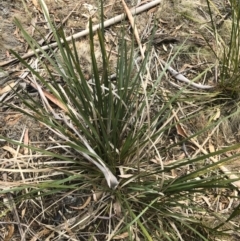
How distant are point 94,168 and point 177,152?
11.7 inches

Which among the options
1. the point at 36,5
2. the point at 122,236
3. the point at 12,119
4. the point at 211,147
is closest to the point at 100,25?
the point at 36,5

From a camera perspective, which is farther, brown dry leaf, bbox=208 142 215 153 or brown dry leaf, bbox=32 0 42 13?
brown dry leaf, bbox=32 0 42 13

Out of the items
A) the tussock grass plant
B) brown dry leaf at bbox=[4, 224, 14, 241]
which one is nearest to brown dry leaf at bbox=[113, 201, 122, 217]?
the tussock grass plant

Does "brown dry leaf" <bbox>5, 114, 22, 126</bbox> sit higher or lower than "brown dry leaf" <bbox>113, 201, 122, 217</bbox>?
higher

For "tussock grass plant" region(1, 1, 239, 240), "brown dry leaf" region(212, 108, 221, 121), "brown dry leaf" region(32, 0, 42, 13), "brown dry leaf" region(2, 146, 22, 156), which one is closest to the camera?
"tussock grass plant" region(1, 1, 239, 240)

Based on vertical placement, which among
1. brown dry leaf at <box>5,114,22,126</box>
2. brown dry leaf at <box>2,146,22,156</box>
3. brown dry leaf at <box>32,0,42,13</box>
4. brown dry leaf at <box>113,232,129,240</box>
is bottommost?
brown dry leaf at <box>113,232,129,240</box>

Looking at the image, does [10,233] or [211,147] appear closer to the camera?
→ [10,233]

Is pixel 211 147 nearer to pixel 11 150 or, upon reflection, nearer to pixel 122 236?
pixel 122 236

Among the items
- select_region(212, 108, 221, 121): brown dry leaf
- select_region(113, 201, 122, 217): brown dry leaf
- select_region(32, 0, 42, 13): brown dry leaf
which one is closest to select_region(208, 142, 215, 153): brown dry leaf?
select_region(212, 108, 221, 121): brown dry leaf

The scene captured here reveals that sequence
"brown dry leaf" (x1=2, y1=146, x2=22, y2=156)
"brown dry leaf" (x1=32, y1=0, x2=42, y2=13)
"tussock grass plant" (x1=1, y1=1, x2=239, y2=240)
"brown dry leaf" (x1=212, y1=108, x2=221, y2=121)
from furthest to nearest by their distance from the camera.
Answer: "brown dry leaf" (x1=32, y1=0, x2=42, y2=13), "brown dry leaf" (x1=212, y1=108, x2=221, y2=121), "brown dry leaf" (x1=2, y1=146, x2=22, y2=156), "tussock grass plant" (x1=1, y1=1, x2=239, y2=240)

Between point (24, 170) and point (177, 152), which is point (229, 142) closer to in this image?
point (177, 152)

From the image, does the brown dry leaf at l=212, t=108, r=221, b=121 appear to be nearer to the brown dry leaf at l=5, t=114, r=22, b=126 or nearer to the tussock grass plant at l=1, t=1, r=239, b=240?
A: the tussock grass plant at l=1, t=1, r=239, b=240

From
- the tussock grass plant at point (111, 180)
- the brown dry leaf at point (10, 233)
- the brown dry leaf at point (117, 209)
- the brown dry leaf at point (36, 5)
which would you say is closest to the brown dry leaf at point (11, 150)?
the tussock grass plant at point (111, 180)

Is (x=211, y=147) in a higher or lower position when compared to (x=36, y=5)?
lower
